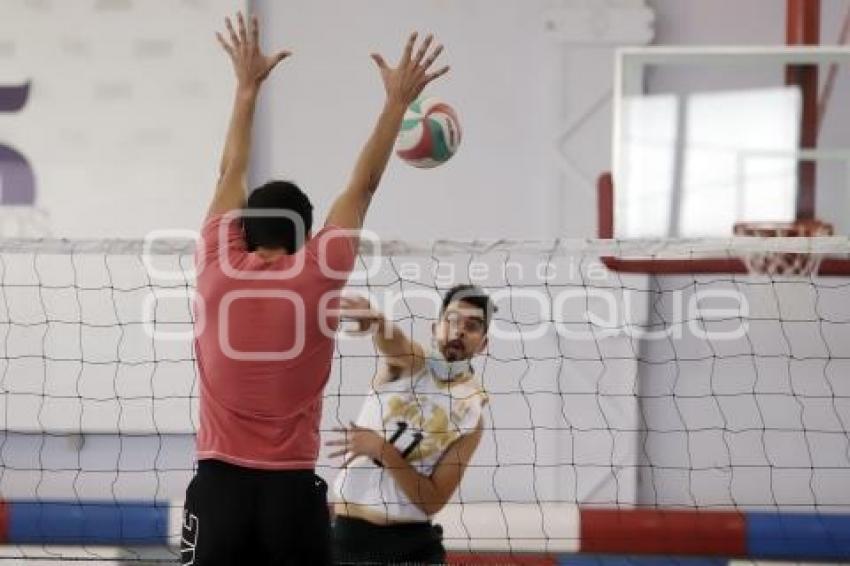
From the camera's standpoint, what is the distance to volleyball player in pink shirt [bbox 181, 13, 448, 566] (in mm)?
2811

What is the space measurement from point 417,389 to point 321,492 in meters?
0.95

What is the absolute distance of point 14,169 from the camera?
6.91m

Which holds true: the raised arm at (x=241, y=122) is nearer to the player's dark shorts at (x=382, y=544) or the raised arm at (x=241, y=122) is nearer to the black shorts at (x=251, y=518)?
the black shorts at (x=251, y=518)

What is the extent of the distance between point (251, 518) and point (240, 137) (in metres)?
0.96

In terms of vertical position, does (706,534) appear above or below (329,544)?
below

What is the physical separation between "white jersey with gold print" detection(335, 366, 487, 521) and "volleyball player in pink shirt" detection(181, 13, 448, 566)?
80 centimetres

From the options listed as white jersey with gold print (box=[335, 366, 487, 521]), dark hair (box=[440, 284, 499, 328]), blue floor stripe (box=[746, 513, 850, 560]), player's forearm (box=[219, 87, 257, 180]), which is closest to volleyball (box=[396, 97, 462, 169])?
dark hair (box=[440, 284, 499, 328])

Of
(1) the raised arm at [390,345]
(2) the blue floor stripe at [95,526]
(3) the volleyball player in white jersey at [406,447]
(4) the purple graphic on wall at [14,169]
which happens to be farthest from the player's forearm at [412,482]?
(4) the purple graphic on wall at [14,169]

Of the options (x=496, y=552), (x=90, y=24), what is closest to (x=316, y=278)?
(x=496, y=552)

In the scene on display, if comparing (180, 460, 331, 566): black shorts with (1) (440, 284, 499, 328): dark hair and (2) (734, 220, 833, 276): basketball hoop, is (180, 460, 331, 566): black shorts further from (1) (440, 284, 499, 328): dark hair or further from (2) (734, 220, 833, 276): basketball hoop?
(2) (734, 220, 833, 276): basketball hoop

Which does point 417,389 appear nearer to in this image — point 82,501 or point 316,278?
point 316,278

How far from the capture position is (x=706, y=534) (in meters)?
6.17

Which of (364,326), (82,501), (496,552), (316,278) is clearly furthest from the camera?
(82,501)

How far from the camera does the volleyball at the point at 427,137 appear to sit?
12.8 ft
